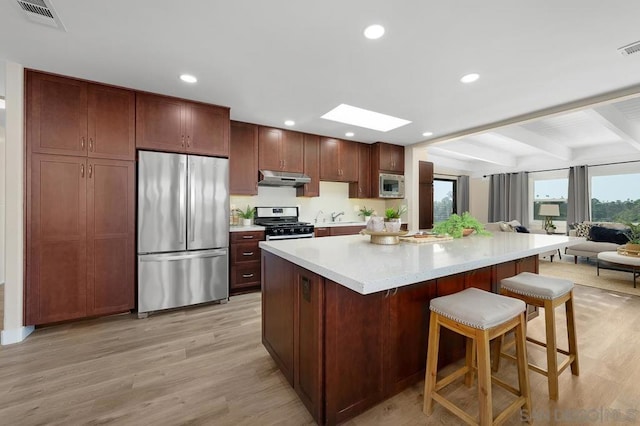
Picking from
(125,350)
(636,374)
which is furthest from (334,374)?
(636,374)

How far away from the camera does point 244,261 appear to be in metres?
3.62

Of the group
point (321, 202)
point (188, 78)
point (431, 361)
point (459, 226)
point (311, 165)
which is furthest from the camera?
point (321, 202)

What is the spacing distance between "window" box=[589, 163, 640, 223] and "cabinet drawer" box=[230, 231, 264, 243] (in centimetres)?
760

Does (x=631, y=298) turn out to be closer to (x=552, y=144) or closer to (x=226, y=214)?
(x=552, y=144)

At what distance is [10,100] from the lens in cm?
234

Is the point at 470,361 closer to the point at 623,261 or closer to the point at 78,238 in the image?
the point at 78,238

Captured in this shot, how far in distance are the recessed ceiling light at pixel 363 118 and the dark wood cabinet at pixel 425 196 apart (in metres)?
1.67

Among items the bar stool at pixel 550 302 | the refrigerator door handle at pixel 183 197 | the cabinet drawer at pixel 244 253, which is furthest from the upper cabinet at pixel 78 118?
the bar stool at pixel 550 302

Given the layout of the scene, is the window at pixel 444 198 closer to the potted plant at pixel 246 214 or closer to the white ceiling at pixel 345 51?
the white ceiling at pixel 345 51

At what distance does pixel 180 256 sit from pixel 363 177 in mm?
3389

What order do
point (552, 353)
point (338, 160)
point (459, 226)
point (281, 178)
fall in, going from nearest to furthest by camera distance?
point (552, 353) → point (459, 226) → point (281, 178) → point (338, 160)

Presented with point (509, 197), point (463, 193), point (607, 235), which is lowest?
point (607, 235)

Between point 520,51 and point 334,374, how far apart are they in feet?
8.81

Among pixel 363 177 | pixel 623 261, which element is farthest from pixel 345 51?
pixel 623 261
